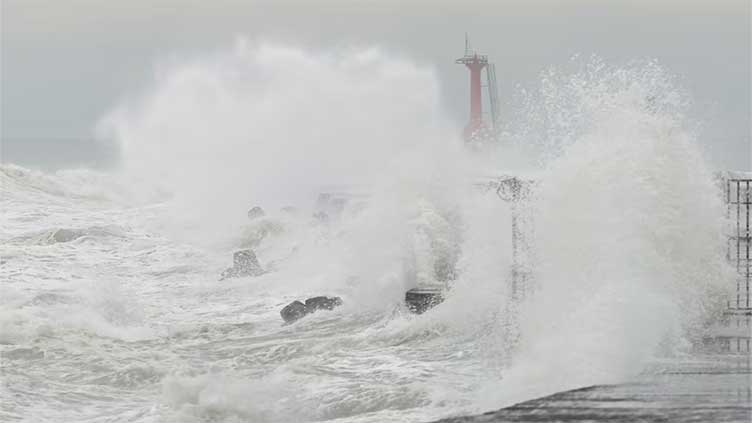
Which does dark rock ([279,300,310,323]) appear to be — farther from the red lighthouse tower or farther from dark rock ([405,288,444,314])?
the red lighthouse tower

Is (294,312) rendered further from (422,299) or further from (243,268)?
(243,268)

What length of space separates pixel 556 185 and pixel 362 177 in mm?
24292

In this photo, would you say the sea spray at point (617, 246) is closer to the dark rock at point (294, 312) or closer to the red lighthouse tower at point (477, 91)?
the dark rock at point (294, 312)

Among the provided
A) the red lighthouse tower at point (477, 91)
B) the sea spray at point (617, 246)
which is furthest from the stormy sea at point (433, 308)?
the red lighthouse tower at point (477, 91)

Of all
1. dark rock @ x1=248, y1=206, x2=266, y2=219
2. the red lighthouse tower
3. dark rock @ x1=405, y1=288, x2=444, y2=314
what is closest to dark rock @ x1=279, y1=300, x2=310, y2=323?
dark rock @ x1=405, y1=288, x2=444, y2=314

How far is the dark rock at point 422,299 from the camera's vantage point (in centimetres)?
1348

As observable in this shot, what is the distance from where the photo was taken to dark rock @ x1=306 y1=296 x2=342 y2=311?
561 inches

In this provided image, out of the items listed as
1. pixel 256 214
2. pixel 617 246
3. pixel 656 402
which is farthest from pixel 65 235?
pixel 656 402

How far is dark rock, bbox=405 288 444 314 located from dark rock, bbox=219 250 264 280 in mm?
5443

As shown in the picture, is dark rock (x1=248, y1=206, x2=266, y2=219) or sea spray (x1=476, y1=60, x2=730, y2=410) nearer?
sea spray (x1=476, y1=60, x2=730, y2=410)

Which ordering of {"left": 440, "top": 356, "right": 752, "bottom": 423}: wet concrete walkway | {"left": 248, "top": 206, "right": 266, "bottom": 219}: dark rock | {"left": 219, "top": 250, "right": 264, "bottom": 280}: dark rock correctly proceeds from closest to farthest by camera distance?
{"left": 440, "top": 356, "right": 752, "bottom": 423}: wet concrete walkway, {"left": 219, "top": 250, "right": 264, "bottom": 280}: dark rock, {"left": 248, "top": 206, "right": 266, "bottom": 219}: dark rock

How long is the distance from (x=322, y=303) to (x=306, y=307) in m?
0.33

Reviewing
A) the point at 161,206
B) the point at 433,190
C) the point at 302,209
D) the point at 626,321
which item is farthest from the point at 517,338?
the point at 161,206

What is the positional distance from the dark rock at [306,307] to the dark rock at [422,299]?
102cm
